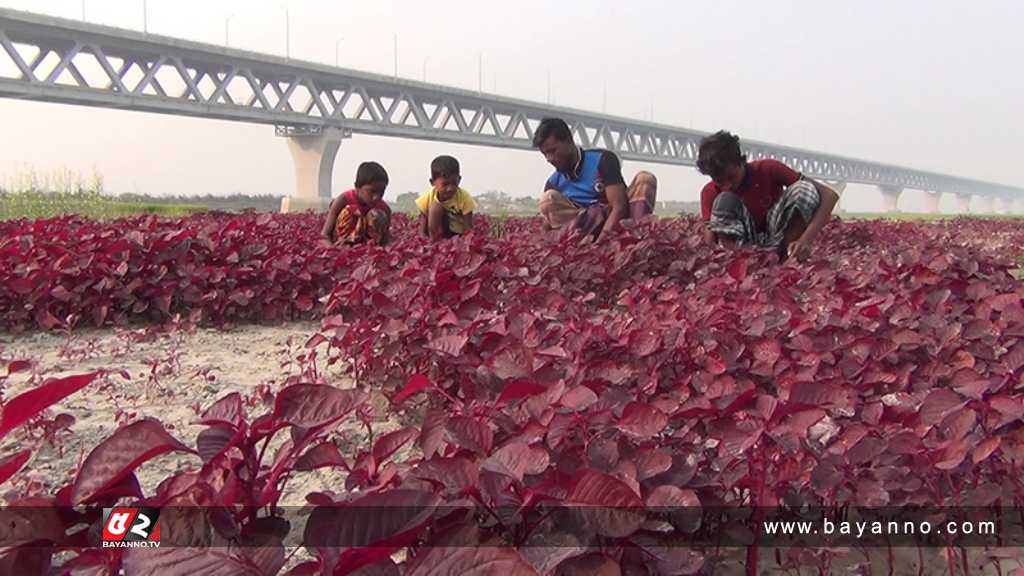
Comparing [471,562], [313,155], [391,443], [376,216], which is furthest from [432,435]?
[313,155]

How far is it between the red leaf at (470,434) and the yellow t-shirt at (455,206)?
4.94m

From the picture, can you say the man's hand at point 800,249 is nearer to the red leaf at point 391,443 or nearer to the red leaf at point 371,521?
the red leaf at point 391,443

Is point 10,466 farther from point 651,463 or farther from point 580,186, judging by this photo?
point 580,186

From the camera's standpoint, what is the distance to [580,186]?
234 inches

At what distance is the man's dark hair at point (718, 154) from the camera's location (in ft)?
15.3

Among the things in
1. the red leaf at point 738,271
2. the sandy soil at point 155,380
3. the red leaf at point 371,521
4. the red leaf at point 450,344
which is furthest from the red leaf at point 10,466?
the red leaf at point 738,271

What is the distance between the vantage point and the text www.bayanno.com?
58.1 inches

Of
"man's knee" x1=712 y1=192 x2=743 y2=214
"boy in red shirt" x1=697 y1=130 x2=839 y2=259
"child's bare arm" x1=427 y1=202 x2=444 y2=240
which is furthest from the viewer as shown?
"child's bare arm" x1=427 y1=202 x2=444 y2=240

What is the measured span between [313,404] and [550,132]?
4962mm

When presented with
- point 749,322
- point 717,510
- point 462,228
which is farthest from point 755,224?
point 717,510

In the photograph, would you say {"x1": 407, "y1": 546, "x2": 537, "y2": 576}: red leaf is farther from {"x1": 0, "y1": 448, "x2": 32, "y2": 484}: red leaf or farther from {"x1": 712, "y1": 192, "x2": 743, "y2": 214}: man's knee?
{"x1": 712, "y1": 192, "x2": 743, "y2": 214}: man's knee

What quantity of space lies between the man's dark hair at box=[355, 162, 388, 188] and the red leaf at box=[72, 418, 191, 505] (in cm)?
503

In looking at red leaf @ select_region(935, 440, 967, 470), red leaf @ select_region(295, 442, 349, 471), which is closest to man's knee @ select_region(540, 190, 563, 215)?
red leaf @ select_region(935, 440, 967, 470)

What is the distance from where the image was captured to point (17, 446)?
7.63 ft
